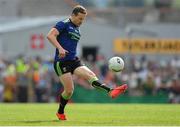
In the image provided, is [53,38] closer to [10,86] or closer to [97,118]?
[97,118]

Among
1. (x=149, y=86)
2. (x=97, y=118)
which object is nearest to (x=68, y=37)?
(x=97, y=118)

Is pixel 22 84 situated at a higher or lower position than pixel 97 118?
lower

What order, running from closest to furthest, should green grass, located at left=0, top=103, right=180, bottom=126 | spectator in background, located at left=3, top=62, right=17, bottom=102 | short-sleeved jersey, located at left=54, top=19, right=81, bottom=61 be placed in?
green grass, located at left=0, top=103, right=180, bottom=126
short-sleeved jersey, located at left=54, top=19, right=81, bottom=61
spectator in background, located at left=3, top=62, right=17, bottom=102

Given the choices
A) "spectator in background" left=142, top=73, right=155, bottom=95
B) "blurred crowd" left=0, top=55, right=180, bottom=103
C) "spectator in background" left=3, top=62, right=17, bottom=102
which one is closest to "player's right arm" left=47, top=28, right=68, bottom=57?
"blurred crowd" left=0, top=55, right=180, bottom=103

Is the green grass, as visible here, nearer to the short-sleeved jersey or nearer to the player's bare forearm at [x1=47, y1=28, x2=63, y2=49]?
the short-sleeved jersey

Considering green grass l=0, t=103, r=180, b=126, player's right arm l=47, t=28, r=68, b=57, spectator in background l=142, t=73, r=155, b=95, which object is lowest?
spectator in background l=142, t=73, r=155, b=95

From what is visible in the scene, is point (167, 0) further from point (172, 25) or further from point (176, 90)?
point (176, 90)

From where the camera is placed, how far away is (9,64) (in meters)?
35.4

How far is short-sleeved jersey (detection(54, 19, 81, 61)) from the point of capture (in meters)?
17.8

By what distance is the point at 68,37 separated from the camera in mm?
17844

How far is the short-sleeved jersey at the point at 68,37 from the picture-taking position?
17.8 metres

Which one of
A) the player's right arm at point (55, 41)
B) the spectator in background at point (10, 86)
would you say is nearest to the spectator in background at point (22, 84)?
the spectator in background at point (10, 86)

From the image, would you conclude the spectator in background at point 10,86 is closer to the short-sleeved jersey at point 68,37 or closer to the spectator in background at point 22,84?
the spectator in background at point 22,84

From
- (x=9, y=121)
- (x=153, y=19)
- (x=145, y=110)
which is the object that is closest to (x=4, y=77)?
(x=145, y=110)
